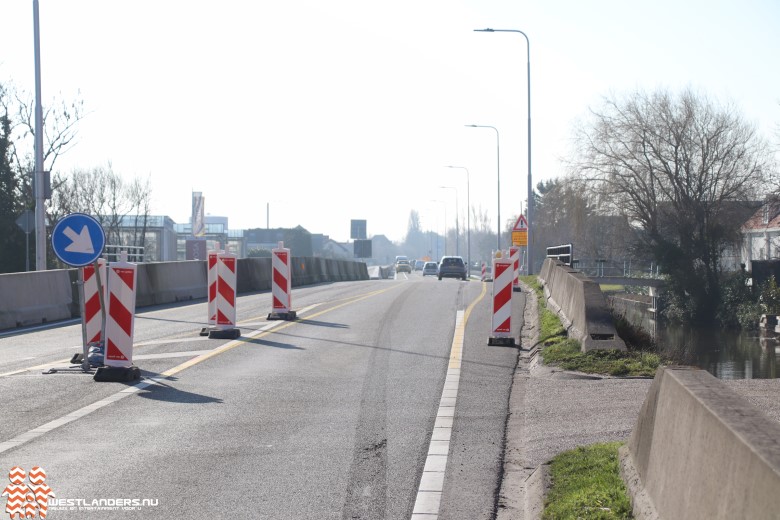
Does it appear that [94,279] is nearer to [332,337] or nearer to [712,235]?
[332,337]

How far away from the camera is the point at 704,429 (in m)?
3.91

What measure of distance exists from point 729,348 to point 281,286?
25.9m

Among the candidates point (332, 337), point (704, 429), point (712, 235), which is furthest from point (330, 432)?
point (712, 235)

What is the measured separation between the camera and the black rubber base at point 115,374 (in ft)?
35.2

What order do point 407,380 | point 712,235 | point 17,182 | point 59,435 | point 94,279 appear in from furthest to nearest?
point 712,235, point 17,182, point 94,279, point 407,380, point 59,435

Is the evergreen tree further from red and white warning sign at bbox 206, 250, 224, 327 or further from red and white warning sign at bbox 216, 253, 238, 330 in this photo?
red and white warning sign at bbox 216, 253, 238, 330

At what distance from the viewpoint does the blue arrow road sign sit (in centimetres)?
1095

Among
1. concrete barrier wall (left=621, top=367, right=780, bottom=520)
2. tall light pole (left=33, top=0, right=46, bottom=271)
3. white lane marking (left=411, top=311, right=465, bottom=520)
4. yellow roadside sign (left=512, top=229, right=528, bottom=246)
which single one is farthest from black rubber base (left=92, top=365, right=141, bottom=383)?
yellow roadside sign (left=512, top=229, right=528, bottom=246)

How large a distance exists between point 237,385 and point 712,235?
4484 centimetres

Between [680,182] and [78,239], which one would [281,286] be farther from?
[680,182]

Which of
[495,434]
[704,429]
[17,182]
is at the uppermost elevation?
[17,182]

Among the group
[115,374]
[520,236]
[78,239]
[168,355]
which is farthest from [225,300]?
[520,236]

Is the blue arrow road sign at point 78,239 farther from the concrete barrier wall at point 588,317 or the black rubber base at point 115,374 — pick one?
the concrete barrier wall at point 588,317

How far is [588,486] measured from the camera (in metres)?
5.68
